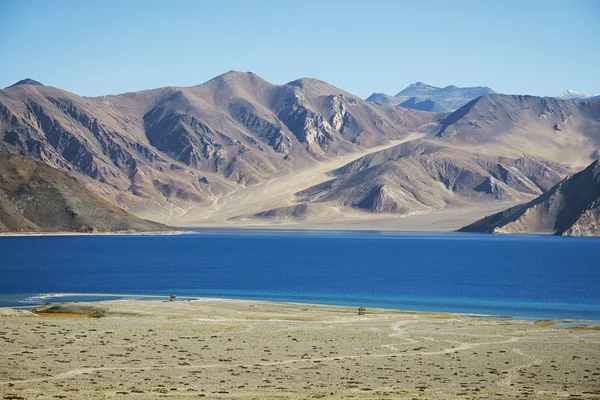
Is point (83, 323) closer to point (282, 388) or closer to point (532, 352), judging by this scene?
point (282, 388)

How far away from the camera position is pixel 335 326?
6012 centimetres

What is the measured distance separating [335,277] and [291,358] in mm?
81515

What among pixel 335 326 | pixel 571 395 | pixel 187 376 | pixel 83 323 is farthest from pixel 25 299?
pixel 571 395

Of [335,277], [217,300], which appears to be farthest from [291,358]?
[335,277]

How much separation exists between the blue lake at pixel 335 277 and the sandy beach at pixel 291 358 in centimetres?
2404

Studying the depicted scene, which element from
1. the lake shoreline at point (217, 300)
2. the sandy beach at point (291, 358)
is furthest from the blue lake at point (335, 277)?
the sandy beach at point (291, 358)

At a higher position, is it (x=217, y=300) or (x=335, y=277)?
(x=217, y=300)

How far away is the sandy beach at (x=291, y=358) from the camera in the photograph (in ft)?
114

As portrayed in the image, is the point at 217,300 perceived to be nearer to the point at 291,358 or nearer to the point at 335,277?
the point at 291,358

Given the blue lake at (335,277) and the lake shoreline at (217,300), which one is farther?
the blue lake at (335,277)

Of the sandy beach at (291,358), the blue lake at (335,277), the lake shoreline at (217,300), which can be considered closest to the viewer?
the sandy beach at (291,358)

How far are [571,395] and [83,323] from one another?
109 ft

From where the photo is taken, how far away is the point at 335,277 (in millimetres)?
124625

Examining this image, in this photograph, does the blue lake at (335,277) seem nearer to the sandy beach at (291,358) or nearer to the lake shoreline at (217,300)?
the lake shoreline at (217,300)
